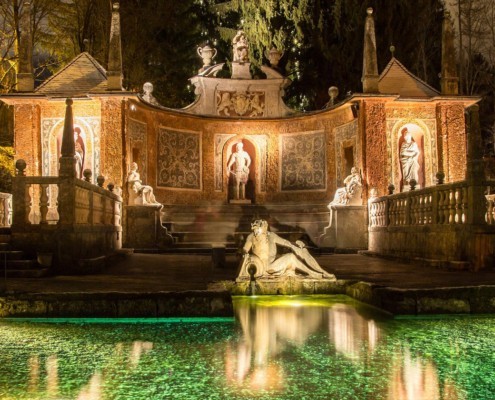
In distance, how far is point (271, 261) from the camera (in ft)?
33.0

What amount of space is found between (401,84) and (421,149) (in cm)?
241

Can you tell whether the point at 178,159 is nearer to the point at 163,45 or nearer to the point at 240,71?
the point at 240,71

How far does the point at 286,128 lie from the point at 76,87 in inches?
313

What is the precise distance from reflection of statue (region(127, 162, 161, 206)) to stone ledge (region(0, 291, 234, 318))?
11601 mm

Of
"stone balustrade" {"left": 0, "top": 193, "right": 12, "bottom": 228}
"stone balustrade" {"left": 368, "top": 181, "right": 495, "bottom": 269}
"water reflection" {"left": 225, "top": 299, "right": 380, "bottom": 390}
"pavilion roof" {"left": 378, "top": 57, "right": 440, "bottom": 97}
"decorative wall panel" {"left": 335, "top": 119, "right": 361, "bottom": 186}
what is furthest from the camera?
"pavilion roof" {"left": 378, "top": 57, "right": 440, "bottom": 97}

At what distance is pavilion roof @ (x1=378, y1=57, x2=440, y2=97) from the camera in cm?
2138

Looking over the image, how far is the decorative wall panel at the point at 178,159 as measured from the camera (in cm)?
2238

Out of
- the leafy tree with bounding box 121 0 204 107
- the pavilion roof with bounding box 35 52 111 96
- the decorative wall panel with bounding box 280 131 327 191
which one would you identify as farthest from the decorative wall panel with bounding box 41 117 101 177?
the leafy tree with bounding box 121 0 204 107

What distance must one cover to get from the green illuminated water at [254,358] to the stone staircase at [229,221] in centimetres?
1218

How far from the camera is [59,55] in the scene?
96.0ft

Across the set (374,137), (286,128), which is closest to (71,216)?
(374,137)

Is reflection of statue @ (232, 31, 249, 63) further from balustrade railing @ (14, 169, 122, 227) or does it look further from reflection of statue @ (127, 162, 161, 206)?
balustrade railing @ (14, 169, 122, 227)

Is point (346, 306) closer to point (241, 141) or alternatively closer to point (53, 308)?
point (53, 308)

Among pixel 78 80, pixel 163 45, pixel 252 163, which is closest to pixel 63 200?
pixel 78 80
